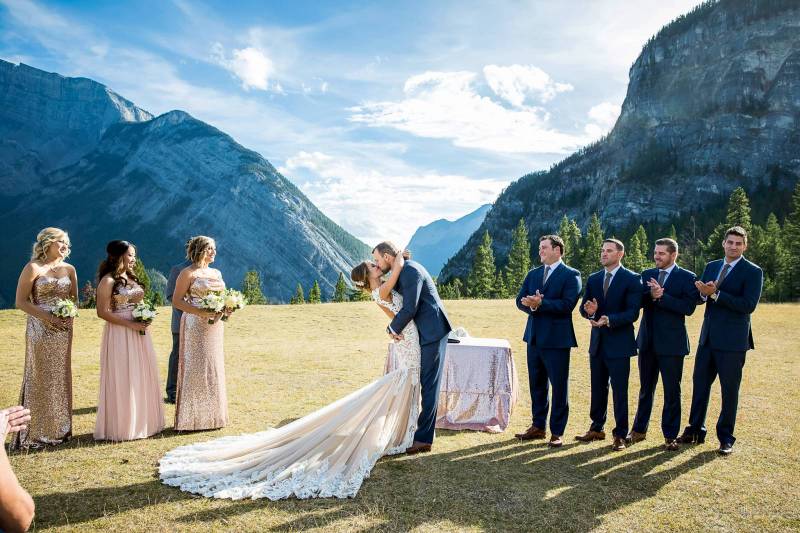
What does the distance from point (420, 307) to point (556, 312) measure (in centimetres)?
190

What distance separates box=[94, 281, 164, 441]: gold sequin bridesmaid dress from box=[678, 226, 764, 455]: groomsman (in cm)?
755

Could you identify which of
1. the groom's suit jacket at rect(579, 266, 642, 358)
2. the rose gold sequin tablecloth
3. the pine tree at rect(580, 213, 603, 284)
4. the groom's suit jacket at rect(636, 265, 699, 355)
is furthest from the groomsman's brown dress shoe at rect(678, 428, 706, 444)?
the pine tree at rect(580, 213, 603, 284)

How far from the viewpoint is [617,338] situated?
285 inches

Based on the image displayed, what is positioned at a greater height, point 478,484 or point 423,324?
point 423,324

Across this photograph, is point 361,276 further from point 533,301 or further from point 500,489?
point 500,489

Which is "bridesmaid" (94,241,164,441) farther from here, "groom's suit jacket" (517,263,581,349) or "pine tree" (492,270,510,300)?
"pine tree" (492,270,510,300)

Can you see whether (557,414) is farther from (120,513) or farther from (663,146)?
(663,146)

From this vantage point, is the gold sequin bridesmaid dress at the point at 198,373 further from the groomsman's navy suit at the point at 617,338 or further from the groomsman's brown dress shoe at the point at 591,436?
the groomsman's navy suit at the point at 617,338

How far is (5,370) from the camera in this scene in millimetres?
12391

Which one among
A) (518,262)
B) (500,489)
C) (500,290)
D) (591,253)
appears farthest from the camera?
(500,290)

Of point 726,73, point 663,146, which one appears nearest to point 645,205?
point 663,146

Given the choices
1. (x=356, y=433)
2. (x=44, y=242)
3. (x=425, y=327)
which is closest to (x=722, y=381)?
(x=425, y=327)

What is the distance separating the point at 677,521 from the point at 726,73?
18902cm

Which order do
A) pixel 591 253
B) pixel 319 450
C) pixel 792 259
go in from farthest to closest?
pixel 591 253 < pixel 792 259 < pixel 319 450
